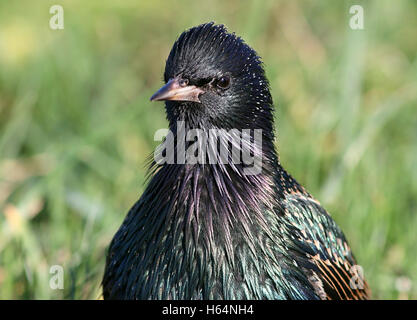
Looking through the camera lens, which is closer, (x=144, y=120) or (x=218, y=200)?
(x=218, y=200)

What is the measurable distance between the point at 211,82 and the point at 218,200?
492mm

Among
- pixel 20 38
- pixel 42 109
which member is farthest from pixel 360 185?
pixel 20 38

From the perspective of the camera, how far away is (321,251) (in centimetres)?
330

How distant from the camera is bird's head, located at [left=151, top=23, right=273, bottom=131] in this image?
2.98m

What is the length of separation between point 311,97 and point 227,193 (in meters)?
3.25

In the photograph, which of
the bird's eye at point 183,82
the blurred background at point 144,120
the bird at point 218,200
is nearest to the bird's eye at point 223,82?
the bird at point 218,200

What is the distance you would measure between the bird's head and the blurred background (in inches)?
52.1

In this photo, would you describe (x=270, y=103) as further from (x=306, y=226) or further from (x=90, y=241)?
(x=90, y=241)

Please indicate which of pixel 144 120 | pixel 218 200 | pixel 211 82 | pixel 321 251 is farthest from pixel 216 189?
pixel 144 120

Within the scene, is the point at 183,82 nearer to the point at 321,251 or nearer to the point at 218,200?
the point at 218,200

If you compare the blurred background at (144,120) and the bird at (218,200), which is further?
the blurred background at (144,120)

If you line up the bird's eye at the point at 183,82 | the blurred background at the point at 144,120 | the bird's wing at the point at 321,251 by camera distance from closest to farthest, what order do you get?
the bird's eye at the point at 183,82, the bird's wing at the point at 321,251, the blurred background at the point at 144,120

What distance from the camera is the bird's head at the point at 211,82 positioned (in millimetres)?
2984

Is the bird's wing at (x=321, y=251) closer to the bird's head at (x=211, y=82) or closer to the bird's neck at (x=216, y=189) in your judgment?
the bird's neck at (x=216, y=189)
